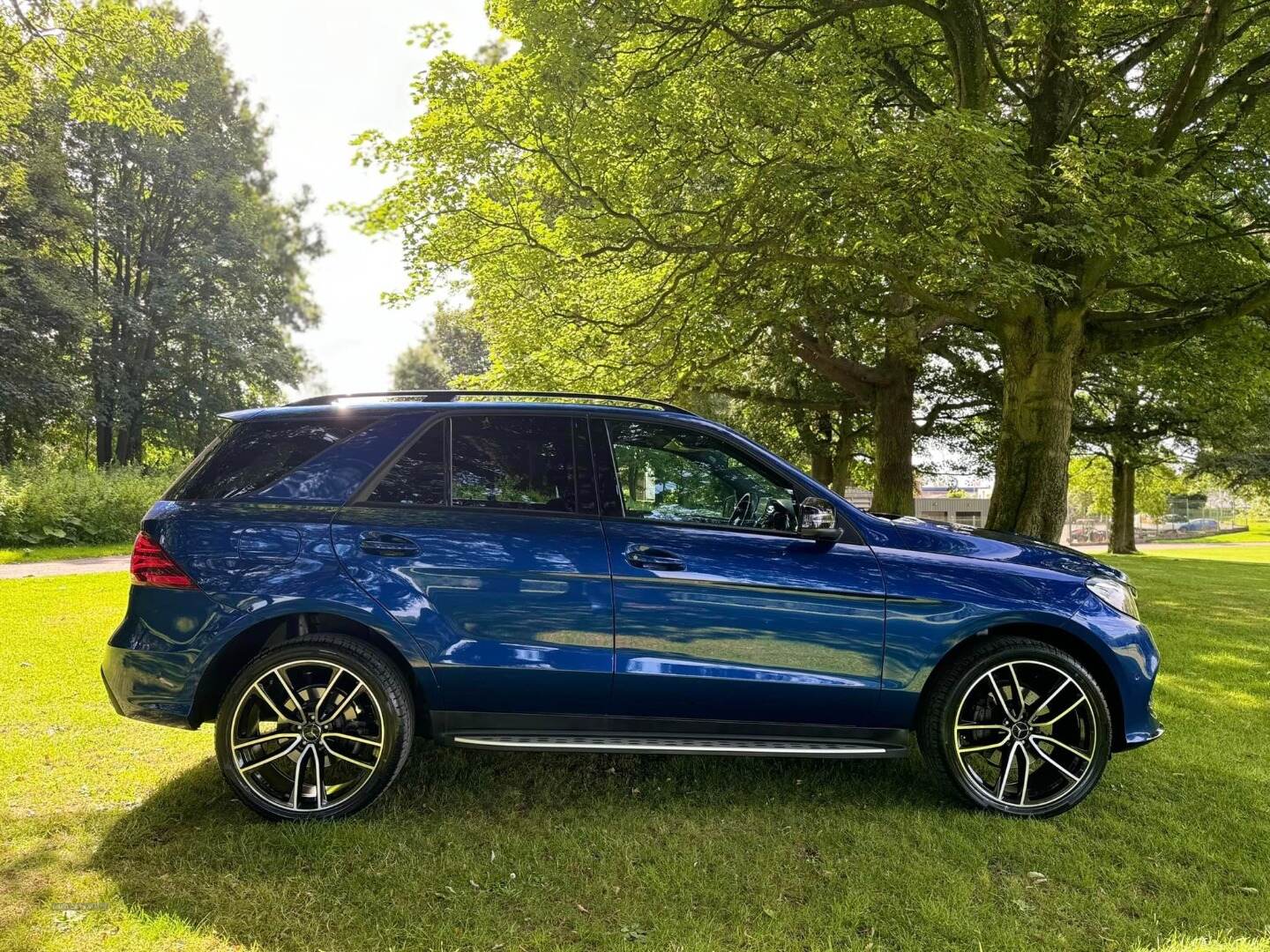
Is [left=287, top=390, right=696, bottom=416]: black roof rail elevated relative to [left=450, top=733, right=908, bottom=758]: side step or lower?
elevated

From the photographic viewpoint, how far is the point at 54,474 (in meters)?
17.6

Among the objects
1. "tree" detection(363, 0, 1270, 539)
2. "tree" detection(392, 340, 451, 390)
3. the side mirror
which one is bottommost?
the side mirror

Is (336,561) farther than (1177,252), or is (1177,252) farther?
(1177,252)

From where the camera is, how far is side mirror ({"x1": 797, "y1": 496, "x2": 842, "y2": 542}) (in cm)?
355

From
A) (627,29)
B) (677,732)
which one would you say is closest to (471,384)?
(627,29)

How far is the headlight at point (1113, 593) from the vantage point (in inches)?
147

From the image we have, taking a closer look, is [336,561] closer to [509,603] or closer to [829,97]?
[509,603]

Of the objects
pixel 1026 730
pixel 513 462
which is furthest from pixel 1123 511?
pixel 513 462

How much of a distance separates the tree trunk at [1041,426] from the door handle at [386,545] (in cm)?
812

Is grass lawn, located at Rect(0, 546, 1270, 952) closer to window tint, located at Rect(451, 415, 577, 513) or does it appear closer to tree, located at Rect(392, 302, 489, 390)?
window tint, located at Rect(451, 415, 577, 513)

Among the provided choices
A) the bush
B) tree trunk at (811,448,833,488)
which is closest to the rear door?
the bush

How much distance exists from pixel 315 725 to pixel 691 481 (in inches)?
80.9

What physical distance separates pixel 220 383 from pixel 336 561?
32.7 m

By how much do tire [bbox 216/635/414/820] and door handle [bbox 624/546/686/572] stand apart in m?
1.20
